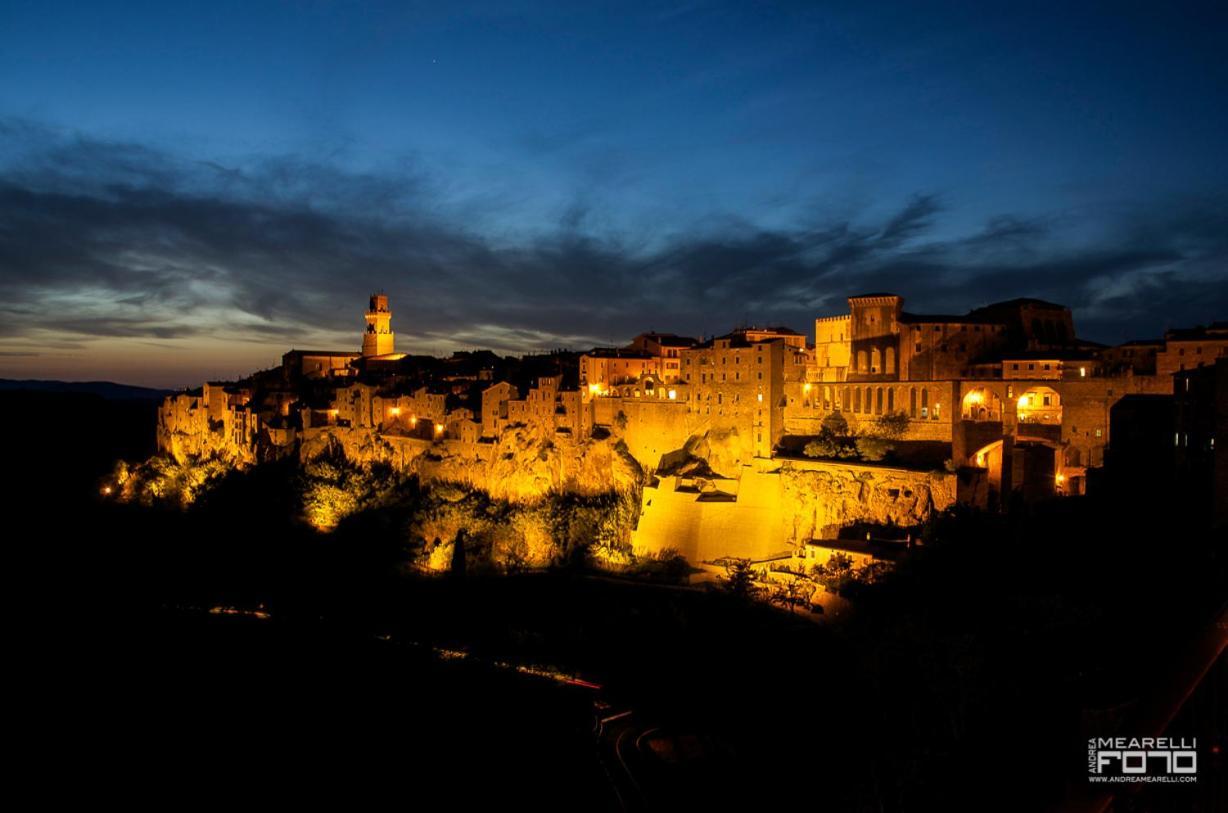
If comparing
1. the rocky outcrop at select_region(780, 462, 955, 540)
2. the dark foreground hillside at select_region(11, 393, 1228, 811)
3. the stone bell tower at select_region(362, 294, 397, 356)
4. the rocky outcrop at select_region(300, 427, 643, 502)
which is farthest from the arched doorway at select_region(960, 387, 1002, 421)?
the stone bell tower at select_region(362, 294, 397, 356)

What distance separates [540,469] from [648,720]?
1425 centimetres

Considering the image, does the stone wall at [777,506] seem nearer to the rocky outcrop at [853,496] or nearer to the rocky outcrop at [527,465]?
the rocky outcrop at [853,496]

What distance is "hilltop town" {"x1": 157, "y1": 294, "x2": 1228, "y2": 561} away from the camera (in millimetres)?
22031

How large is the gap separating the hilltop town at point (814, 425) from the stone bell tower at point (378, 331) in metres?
18.7

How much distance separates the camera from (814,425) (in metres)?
27.0

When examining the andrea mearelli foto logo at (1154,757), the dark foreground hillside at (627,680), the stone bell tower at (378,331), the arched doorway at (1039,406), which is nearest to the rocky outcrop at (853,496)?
the dark foreground hillside at (627,680)

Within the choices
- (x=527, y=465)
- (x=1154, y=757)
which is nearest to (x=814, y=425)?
(x=527, y=465)

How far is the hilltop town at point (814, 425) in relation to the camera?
2203cm

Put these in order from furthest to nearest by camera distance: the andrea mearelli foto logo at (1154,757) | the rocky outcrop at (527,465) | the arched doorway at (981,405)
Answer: the rocky outcrop at (527,465) → the arched doorway at (981,405) → the andrea mearelli foto logo at (1154,757)

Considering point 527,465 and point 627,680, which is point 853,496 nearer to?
point 627,680

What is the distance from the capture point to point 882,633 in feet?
54.6

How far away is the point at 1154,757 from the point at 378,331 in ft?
199

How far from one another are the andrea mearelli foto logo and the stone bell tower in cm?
Result: 5885

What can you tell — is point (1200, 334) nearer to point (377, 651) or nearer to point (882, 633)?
point (882, 633)
